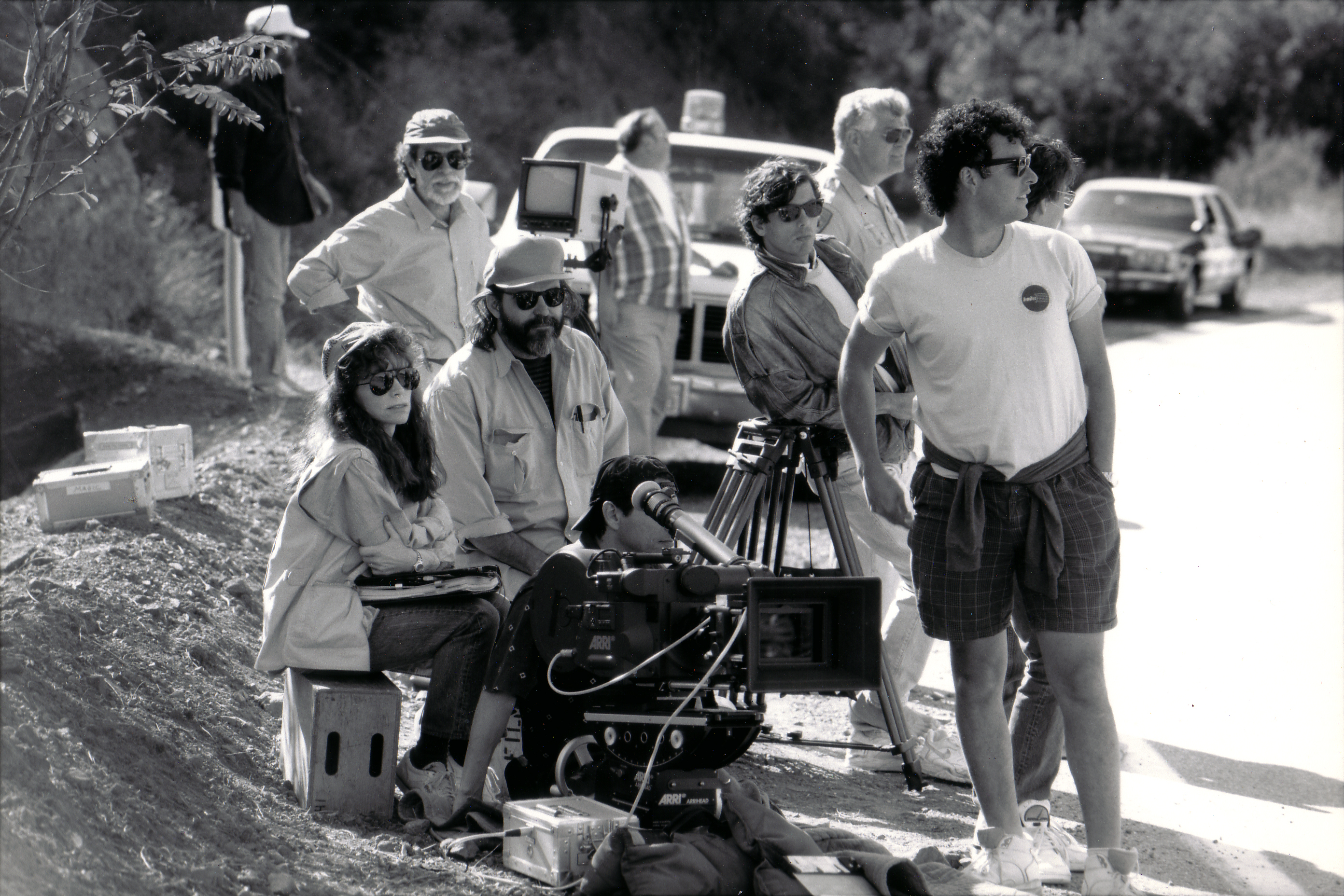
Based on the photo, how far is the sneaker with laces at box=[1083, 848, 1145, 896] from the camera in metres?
4.04

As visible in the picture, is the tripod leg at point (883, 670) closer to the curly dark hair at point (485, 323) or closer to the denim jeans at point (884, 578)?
the denim jeans at point (884, 578)

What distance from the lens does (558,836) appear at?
154 inches

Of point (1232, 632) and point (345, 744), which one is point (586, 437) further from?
point (1232, 632)

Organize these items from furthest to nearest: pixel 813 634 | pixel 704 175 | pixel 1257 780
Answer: pixel 704 175 → pixel 1257 780 → pixel 813 634

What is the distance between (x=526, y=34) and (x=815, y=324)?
1986cm

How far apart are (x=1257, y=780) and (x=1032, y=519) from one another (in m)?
1.79

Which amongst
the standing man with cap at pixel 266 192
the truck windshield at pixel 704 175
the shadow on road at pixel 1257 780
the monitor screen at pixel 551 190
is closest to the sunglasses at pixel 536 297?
the monitor screen at pixel 551 190

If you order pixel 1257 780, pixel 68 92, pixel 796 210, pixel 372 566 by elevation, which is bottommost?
pixel 1257 780

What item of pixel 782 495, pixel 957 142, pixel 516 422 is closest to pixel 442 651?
pixel 516 422

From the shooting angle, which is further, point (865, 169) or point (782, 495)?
point (865, 169)

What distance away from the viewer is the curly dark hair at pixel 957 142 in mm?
4164

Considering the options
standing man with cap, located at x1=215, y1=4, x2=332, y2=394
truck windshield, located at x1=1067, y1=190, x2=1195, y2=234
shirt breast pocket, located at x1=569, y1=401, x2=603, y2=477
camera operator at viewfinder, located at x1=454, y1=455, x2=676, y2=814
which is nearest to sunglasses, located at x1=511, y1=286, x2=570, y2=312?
shirt breast pocket, located at x1=569, y1=401, x2=603, y2=477

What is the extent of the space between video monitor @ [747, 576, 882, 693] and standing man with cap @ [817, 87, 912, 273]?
238 centimetres

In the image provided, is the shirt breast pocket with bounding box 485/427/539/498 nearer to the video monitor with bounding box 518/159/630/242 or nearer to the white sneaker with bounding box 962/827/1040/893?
the white sneaker with bounding box 962/827/1040/893
